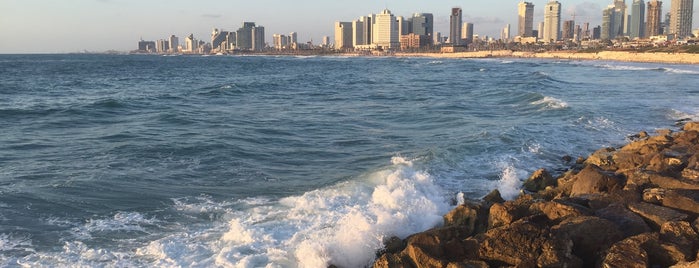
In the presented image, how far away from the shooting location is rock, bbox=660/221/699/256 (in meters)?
6.37

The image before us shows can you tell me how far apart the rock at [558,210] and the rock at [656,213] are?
0.71 meters

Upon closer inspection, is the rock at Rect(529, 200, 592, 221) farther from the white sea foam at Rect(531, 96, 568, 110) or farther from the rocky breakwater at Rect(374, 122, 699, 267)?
the white sea foam at Rect(531, 96, 568, 110)

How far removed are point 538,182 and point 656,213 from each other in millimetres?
3710

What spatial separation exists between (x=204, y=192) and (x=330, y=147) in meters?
5.80

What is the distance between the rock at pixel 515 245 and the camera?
620 cm

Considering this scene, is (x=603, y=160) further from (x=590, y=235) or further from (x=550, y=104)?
(x=550, y=104)

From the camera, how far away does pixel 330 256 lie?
23.7ft

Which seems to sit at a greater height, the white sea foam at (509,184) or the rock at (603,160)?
the rock at (603,160)

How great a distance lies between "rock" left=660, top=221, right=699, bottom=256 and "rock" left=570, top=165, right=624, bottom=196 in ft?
8.85

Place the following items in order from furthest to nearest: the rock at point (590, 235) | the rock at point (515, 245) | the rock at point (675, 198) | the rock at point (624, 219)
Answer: the rock at point (675, 198) < the rock at point (624, 219) < the rock at point (590, 235) < the rock at point (515, 245)

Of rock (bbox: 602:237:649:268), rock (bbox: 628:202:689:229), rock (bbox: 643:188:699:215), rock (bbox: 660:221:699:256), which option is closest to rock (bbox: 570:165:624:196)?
rock (bbox: 643:188:699:215)

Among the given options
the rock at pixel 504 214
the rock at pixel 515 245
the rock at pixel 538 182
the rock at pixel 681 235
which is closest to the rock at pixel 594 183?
the rock at pixel 538 182

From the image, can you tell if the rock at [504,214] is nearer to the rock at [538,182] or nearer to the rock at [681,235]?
the rock at [681,235]

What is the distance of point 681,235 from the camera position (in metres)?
6.61
